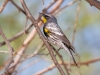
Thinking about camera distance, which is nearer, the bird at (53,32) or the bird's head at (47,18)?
the bird at (53,32)

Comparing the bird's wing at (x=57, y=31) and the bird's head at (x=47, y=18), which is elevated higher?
the bird's head at (x=47, y=18)

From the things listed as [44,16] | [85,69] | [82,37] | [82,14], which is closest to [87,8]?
[82,14]

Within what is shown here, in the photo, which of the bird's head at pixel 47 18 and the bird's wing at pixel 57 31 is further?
the bird's head at pixel 47 18

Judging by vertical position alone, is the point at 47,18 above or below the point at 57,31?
above

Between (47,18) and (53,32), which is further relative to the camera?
(47,18)

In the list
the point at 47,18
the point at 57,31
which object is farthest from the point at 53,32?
the point at 47,18

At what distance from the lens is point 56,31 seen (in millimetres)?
3887

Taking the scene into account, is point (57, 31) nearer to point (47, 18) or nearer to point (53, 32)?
point (53, 32)

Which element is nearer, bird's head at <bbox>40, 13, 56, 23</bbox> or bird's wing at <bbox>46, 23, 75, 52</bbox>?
bird's wing at <bbox>46, 23, 75, 52</bbox>

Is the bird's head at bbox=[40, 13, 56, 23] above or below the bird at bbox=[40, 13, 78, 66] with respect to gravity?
above

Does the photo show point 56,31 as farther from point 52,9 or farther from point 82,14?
point 82,14

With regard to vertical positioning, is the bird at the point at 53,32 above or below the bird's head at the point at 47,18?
below

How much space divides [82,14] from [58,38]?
343cm

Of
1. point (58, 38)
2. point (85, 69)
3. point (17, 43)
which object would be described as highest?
point (58, 38)
